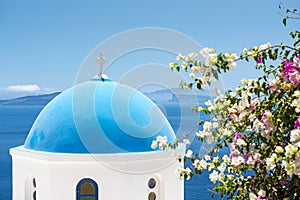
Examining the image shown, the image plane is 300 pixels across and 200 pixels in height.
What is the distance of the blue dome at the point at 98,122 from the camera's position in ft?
21.4

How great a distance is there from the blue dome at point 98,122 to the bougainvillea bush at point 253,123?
3.11 meters

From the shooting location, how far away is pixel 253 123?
122 inches

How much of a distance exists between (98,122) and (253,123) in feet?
12.4

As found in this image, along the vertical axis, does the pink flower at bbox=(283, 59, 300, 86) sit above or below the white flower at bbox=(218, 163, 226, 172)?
above

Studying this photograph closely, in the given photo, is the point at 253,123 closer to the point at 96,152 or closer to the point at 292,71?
the point at 292,71

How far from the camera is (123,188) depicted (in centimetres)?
645

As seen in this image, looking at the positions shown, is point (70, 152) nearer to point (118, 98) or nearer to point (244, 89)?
point (118, 98)

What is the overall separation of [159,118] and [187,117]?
28.9 inches

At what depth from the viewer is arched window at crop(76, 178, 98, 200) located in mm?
6527

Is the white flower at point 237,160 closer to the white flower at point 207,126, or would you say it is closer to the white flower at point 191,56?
the white flower at point 207,126

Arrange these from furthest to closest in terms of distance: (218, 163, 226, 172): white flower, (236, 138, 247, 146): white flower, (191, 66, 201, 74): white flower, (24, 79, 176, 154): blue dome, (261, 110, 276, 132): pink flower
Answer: (24, 79, 176, 154): blue dome, (218, 163, 226, 172): white flower, (236, 138, 247, 146): white flower, (191, 66, 201, 74): white flower, (261, 110, 276, 132): pink flower

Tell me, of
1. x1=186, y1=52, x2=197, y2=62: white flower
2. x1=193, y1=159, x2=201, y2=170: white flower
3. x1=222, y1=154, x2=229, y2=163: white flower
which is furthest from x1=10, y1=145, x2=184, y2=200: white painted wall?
x1=186, y1=52, x2=197, y2=62: white flower

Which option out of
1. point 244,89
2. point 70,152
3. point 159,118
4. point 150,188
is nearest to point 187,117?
point 159,118

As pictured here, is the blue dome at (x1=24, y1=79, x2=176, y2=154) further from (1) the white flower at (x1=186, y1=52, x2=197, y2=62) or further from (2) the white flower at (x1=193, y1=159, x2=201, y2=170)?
(1) the white flower at (x1=186, y1=52, x2=197, y2=62)
